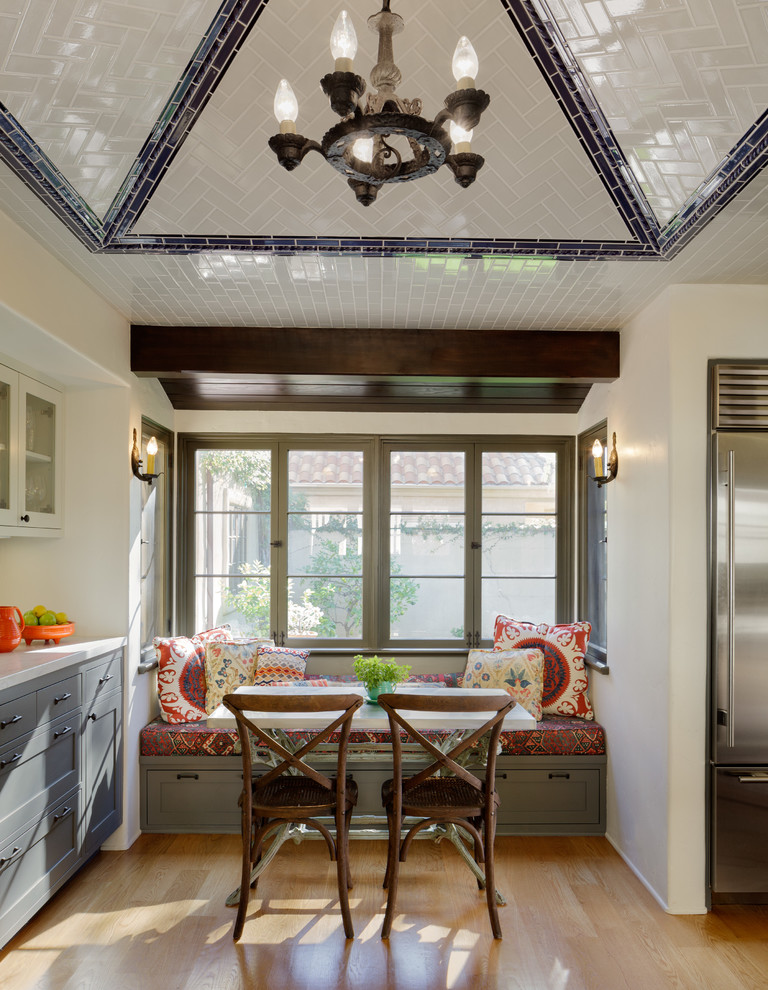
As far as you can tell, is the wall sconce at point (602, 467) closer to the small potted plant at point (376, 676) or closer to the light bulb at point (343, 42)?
the small potted plant at point (376, 676)

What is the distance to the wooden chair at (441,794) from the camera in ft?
9.28

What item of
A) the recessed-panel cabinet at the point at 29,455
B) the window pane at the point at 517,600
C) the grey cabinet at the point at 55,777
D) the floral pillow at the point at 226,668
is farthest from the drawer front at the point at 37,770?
the window pane at the point at 517,600

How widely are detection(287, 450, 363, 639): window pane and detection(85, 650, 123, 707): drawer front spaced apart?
1280mm

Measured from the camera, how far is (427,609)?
4.75 meters

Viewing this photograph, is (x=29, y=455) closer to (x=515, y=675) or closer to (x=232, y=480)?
(x=232, y=480)

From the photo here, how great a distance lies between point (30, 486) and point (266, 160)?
1972mm

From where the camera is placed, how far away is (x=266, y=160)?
2314mm

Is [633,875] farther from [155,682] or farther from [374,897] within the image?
[155,682]

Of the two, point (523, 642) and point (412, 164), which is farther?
point (523, 642)

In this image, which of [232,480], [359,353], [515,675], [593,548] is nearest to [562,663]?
[515,675]

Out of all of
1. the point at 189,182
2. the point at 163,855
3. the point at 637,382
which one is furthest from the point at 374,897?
the point at 189,182

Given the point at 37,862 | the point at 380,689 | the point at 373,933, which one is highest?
the point at 380,689

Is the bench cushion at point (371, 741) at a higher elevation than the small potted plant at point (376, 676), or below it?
below

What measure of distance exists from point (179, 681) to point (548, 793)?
6.90 ft
